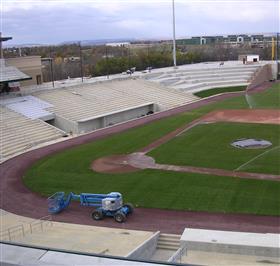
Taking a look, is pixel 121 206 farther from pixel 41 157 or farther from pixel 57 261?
pixel 57 261

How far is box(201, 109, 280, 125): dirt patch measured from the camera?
3775 centimetres

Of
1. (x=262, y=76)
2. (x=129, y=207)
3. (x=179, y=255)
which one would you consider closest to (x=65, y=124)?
(x=129, y=207)

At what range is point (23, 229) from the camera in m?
18.3

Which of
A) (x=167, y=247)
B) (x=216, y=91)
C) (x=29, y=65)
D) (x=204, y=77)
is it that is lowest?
(x=167, y=247)

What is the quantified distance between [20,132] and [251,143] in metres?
17.7

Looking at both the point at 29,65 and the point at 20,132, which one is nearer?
the point at 20,132

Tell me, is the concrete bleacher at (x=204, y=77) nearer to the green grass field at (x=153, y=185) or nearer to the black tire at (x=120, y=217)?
the green grass field at (x=153, y=185)

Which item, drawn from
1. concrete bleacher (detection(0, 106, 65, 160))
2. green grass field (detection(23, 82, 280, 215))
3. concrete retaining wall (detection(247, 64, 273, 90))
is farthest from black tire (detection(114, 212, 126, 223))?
concrete retaining wall (detection(247, 64, 273, 90))

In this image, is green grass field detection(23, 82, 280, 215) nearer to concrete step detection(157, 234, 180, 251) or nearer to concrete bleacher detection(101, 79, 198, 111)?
concrete step detection(157, 234, 180, 251)

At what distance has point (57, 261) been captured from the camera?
5172 millimetres

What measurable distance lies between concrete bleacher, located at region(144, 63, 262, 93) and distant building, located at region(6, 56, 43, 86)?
15209 millimetres

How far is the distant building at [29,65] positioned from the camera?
45959 mm

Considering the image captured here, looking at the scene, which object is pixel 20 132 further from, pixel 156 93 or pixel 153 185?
pixel 156 93

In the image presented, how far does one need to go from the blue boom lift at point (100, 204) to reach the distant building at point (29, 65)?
1099 inches
